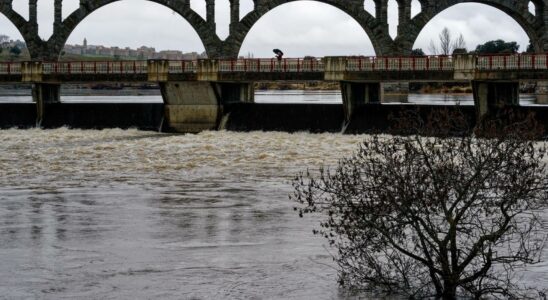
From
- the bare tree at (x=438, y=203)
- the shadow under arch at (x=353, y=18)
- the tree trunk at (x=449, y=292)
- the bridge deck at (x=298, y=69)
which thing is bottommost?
the tree trunk at (x=449, y=292)

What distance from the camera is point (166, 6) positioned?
7106cm

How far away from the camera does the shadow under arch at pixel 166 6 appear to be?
70000 mm

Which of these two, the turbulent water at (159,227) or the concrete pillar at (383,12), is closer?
the turbulent water at (159,227)

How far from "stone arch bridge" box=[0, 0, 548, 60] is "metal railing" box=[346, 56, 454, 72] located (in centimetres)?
1264

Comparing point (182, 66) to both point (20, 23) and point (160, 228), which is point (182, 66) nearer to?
point (20, 23)

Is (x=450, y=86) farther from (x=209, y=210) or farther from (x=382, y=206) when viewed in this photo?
(x=382, y=206)

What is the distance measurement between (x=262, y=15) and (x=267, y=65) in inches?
464

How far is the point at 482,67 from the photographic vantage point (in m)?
51.1

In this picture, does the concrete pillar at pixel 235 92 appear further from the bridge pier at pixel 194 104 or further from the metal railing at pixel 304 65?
the metal railing at pixel 304 65

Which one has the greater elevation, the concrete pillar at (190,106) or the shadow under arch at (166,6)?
the shadow under arch at (166,6)

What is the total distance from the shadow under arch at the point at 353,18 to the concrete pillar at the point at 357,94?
31.1ft

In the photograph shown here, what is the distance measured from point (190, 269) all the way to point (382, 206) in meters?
5.25

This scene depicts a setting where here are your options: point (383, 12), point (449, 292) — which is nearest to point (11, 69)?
point (383, 12)

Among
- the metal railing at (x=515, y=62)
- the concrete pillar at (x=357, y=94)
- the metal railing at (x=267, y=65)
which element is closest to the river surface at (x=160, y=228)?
the concrete pillar at (x=357, y=94)
